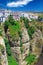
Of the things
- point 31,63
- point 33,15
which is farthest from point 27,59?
point 33,15

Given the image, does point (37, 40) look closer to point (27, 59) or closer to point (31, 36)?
point (31, 36)

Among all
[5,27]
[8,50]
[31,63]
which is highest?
[5,27]

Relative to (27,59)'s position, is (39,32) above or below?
above

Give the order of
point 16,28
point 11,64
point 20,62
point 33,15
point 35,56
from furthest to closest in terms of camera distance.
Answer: point 33,15 → point 35,56 → point 16,28 → point 20,62 → point 11,64

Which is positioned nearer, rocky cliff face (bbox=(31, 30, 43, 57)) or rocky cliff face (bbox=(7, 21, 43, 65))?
rocky cliff face (bbox=(7, 21, 43, 65))

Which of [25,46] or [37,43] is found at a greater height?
[25,46]

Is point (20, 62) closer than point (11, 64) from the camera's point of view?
No

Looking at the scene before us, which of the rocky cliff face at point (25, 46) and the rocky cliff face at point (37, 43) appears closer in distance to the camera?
the rocky cliff face at point (25, 46)

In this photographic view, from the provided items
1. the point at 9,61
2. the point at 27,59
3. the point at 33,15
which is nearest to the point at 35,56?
the point at 27,59

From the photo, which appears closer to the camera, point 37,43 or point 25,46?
point 25,46

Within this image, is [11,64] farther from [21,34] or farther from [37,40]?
[37,40]

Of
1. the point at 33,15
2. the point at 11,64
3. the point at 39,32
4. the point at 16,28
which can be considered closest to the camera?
the point at 11,64
